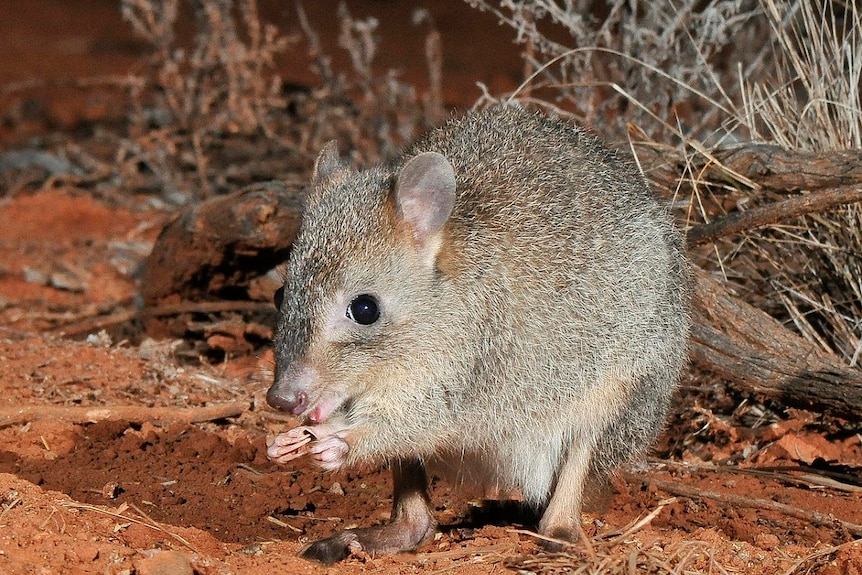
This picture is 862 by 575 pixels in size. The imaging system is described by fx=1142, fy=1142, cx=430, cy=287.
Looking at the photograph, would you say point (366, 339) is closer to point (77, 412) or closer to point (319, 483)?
point (319, 483)

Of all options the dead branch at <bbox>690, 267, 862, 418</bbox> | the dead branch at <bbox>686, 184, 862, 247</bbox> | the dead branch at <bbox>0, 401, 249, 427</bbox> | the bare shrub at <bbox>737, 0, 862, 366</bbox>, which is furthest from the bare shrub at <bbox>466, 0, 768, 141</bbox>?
the dead branch at <bbox>0, 401, 249, 427</bbox>

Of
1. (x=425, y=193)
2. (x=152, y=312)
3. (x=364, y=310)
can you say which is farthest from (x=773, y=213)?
(x=152, y=312)

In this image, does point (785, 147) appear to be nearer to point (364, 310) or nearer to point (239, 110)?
point (364, 310)

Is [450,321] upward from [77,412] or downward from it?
upward

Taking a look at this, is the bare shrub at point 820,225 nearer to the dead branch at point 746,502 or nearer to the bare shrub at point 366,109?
the dead branch at point 746,502

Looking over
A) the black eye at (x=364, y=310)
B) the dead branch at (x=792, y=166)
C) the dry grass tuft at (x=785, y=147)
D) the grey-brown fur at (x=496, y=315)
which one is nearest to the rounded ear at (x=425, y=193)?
the grey-brown fur at (x=496, y=315)

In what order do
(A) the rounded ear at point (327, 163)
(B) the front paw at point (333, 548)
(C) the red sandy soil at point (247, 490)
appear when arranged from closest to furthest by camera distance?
1. (C) the red sandy soil at point (247, 490)
2. (B) the front paw at point (333, 548)
3. (A) the rounded ear at point (327, 163)

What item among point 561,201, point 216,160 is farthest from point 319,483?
point 216,160
